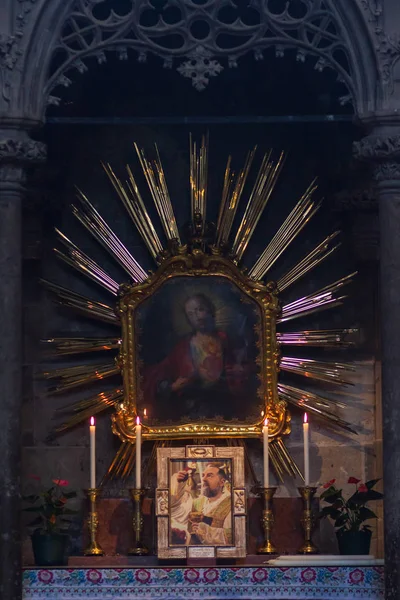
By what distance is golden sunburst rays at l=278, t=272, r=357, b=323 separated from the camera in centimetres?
1488

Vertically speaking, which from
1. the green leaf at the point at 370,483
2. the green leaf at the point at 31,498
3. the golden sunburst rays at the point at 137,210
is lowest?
the green leaf at the point at 31,498

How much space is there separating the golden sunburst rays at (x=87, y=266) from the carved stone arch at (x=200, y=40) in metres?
1.80

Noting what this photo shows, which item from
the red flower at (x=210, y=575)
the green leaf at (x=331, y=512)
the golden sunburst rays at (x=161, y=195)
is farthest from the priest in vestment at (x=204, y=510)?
the golden sunburst rays at (x=161, y=195)

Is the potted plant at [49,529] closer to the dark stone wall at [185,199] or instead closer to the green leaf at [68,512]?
the green leaf at [68,512]

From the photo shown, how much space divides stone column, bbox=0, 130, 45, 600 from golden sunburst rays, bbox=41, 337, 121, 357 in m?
1.70

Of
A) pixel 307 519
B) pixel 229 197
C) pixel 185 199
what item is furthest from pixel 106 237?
pixel 307 519

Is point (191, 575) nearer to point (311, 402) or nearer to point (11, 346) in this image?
point (11, 346)

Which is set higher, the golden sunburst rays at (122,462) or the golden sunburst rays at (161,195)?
the golden sunburst rays at (161,195)

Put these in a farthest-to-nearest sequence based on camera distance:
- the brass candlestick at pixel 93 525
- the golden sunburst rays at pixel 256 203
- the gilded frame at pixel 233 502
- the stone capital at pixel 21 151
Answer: the golden sunburst rays at pixel 256 203
the brass candlestick at pixel 93 525
the gilded frame at pixel 233 502
the stone capital at pixel 21 151

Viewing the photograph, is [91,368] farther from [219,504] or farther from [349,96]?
[349,96]

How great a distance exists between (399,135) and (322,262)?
6.93 ft

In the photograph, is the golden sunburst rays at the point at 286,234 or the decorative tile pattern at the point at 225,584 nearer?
the decorative tile pattern at the point at 225,584

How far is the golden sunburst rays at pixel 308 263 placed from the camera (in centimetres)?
1491

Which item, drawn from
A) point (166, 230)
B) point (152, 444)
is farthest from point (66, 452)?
point (166, 230)
